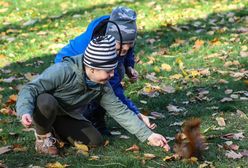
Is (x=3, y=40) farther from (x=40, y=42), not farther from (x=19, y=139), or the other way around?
(x=19, y=139)

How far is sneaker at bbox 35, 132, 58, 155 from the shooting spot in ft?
12.8

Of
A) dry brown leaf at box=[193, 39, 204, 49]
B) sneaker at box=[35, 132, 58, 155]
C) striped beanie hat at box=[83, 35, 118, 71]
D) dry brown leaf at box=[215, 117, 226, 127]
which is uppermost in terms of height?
striped beanie hat at box=[83, 35, 118, 71]

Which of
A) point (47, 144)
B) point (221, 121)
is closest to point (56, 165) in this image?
point (47, 144)

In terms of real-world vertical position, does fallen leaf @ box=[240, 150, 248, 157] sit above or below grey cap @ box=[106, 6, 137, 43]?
below

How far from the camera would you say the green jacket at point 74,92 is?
369 cm

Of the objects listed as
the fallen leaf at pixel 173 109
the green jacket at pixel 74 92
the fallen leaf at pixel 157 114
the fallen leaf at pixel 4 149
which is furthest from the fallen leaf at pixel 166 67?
the fallen leaf at pixel 4 149

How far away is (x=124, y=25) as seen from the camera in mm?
4012

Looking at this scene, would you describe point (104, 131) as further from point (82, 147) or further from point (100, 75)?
point (100, 75)

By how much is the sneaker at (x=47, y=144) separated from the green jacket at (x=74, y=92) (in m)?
0.25

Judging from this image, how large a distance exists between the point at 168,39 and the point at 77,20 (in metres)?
2.31

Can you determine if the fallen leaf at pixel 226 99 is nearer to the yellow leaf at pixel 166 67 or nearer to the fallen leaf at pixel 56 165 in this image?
the yellow leaf at pixel 166 67

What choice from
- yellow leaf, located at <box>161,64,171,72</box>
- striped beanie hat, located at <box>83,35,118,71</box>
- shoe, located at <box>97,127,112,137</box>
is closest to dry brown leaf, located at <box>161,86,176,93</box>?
yellow leaf, located at <box>161,64,171,72</box>

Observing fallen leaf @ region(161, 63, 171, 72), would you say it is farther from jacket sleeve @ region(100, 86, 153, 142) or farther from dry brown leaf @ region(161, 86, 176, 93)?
jacket sleeve @ region(100, 86, 153, 142)

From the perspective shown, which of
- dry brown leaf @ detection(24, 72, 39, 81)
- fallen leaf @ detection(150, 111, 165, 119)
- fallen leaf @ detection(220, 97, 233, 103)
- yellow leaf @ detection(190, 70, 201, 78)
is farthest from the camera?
dry brown leaf @ detection(24, 72, 39, 81)
